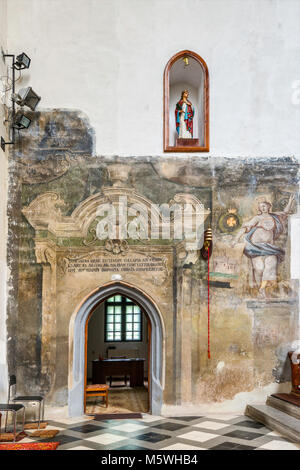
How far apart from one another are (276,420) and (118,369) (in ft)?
21.3

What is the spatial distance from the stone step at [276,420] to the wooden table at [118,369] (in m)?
5.05

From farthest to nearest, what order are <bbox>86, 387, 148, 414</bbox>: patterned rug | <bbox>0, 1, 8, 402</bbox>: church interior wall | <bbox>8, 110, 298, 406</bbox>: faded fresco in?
<bbox>86, 387, 148, 414</bbox>: patterned rug < <bbox>8, 110, 298, 406</bbox>: faded fresco < <bbox>0, 1, 8, 402</bbox>: church interior wall

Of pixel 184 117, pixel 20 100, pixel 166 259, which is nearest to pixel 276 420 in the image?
pixel 166 259

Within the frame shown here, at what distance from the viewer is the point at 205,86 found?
1179cm

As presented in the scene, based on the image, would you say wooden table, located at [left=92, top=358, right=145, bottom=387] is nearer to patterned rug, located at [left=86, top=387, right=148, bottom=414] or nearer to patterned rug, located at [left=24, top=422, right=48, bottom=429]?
patterned rug, located at [left=86, top=387, right=148, bottom=414]

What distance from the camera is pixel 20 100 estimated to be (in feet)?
36.6

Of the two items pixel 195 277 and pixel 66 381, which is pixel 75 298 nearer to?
pixel 66 381

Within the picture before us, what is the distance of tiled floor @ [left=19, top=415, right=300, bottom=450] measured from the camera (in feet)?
28.6

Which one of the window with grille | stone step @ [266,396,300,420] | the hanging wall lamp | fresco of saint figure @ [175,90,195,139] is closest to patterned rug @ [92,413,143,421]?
stone step @ [266,396,300,420]

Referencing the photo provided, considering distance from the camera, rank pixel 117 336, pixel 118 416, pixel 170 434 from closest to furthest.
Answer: pixel 170 434
pixel 118 416
pixel 117 336

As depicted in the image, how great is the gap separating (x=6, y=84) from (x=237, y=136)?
5.14m

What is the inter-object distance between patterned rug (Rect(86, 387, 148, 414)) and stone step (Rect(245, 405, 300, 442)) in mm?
2440

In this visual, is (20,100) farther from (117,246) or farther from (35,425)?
(35,425)

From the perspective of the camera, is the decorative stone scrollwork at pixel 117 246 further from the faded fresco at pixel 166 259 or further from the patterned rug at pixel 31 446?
the patterned rug at pixel 31 446
